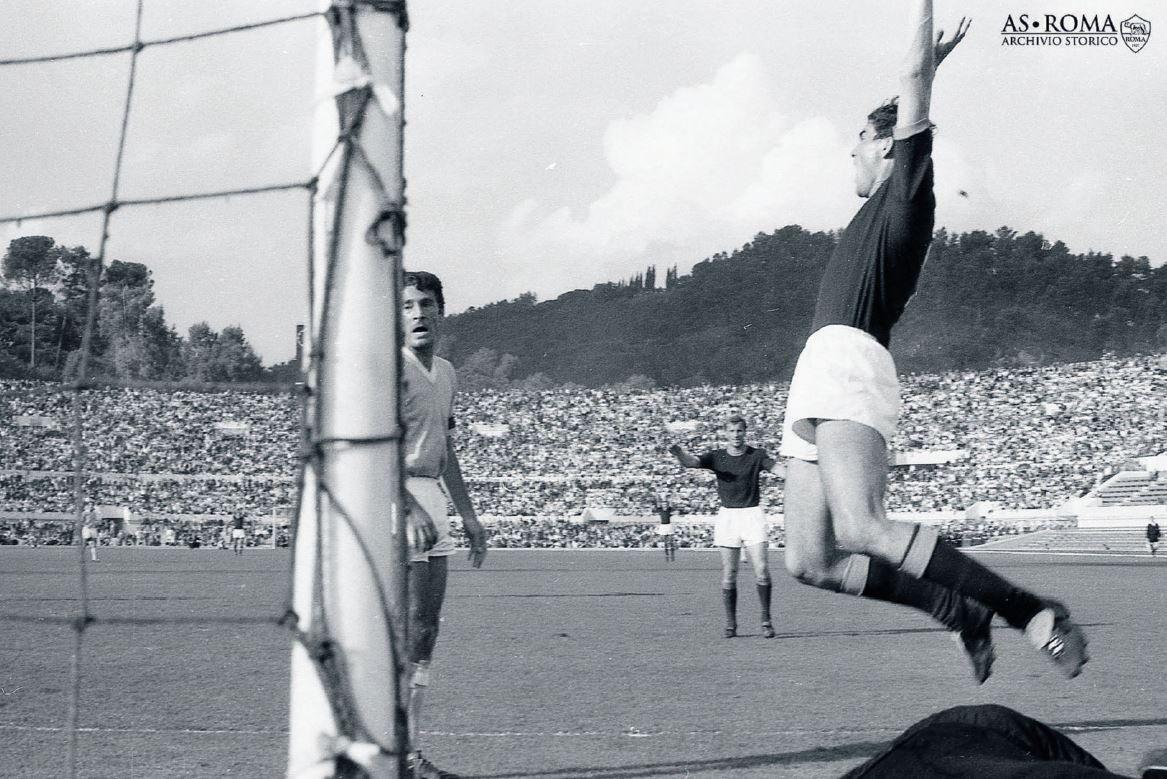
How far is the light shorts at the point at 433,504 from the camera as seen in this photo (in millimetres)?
5008

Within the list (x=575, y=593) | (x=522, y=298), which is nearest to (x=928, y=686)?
(x=575, y=593)

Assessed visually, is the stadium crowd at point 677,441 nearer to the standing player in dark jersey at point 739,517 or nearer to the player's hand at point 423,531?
the standing player in dark jersey at point 739,517

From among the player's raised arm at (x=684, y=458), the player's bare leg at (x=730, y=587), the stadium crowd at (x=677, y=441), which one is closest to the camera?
the player's raised arm at (x=684, y=458)

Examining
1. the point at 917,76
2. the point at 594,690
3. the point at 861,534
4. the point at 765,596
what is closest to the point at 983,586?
the point at 861,534

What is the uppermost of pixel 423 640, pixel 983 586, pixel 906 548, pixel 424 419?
pixel 424 419

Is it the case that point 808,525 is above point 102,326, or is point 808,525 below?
below

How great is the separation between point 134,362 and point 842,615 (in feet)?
34.7

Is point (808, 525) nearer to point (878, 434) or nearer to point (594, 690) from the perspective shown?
point (878, 434)

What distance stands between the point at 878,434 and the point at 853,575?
48 centimetres

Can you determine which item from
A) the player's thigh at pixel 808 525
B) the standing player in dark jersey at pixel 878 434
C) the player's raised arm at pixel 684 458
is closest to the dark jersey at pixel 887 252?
the standing player in dark jersey at pixel 878 434

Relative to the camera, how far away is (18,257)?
401 centimetres

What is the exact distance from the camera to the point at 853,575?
3945 mm

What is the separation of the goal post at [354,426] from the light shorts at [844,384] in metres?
1.71

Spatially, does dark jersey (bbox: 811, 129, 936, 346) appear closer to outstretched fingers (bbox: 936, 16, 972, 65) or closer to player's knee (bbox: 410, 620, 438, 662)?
outstretched fingers (bbox: 936, 16, 972, 65)
